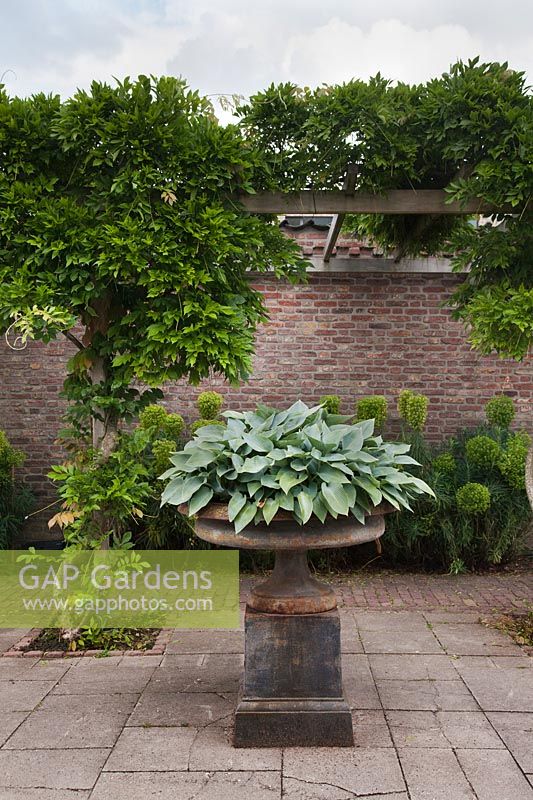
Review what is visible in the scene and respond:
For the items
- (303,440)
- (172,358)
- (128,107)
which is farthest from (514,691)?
(128,107)

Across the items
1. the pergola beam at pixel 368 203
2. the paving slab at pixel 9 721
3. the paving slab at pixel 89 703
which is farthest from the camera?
the pergola beam at pixel 368 203

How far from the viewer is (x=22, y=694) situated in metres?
3.80

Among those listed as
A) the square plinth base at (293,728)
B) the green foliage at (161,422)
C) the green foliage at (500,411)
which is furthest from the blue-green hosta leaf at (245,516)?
the green foliage at (500,411)

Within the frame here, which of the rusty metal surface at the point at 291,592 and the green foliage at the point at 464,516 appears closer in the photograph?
the rusty metal surface at the point at 291,592

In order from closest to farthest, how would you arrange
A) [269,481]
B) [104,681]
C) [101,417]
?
[269,481], [104,681], [101,417]

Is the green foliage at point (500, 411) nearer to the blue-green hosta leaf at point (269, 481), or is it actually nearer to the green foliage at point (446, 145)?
the green foliage at point (446, 145)

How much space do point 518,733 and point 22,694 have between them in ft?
7.97

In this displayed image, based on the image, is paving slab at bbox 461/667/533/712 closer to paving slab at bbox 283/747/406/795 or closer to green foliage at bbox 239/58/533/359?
paving slab at bbox 283/747/406/795

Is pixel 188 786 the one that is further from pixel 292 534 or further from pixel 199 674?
pixel 199 674

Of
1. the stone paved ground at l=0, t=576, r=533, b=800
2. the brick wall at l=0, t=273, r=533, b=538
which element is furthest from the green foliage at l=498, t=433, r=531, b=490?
the stone paved ground at l=0, t=576, r=533, b=800

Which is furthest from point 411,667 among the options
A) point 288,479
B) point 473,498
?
point 473,498

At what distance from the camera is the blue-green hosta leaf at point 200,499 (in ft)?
10.1

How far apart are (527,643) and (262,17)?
16.4 ft

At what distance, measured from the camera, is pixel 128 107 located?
4.17m
